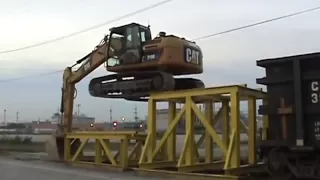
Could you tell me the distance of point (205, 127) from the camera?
15906mm

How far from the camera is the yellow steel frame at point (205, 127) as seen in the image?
47.0ft

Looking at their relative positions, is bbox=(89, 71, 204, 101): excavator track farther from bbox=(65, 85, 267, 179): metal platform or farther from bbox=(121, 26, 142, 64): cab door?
bbox=(65, 85, 267, 179): metal platform

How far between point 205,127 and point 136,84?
12.4 ft

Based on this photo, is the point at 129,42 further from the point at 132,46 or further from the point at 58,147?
the point at 58,147

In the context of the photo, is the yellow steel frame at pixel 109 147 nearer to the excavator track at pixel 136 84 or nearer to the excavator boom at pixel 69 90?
the excavator boom at pixel 69 90

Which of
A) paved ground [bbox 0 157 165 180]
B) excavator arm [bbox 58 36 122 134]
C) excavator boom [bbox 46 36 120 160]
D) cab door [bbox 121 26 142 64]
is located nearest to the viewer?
paved ground [bbox 0 157 165 180]

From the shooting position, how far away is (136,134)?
1791 cm

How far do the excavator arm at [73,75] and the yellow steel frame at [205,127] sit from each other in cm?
435

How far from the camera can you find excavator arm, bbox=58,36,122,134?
2077 centimetres

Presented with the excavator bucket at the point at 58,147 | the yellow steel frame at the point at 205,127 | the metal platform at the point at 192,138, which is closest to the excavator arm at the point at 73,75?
the excavator bucket at the point at 58,147

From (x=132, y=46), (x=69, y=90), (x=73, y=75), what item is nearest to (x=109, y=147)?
(x=132, y=46)

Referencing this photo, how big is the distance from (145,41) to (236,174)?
726cm

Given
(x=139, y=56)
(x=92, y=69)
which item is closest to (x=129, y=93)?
(x=139, y=56)

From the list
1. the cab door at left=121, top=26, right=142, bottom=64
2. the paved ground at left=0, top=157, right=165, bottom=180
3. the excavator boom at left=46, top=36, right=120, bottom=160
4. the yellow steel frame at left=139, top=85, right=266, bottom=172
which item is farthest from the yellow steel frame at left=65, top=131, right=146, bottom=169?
the cab door at left=121, top=26, right=142, bottom=64
